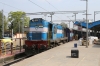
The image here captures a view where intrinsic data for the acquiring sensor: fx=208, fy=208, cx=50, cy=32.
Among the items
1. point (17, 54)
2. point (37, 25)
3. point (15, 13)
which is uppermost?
point (15, 13)

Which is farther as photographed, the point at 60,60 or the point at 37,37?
the point at 37,37

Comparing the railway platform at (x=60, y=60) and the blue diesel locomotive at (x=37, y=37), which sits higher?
the blue diesel locomotive at (x=37, y=37)

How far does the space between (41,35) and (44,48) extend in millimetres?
1447

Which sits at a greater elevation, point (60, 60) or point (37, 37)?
point (37, 37)

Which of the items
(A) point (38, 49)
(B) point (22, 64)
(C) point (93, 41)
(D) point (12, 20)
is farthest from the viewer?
(D) point (12, 20)

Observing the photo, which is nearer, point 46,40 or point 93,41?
point 46,40

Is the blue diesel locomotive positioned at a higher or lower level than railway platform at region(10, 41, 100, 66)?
higher

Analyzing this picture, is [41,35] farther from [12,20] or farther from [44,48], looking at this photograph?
[12,20]

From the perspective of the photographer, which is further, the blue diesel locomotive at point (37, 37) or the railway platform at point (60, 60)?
the blue diesel locomotive at point (37, 37)

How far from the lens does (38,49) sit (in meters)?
21.7

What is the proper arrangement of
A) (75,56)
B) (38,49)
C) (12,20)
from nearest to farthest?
(75,56), (38,49), (12,20)

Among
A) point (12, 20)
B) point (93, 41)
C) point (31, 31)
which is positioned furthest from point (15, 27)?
point (31, 31)

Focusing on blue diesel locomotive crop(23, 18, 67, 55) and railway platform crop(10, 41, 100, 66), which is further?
blue diesel locomotive crop(23, 18, 67, 55)

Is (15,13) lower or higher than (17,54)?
higher
